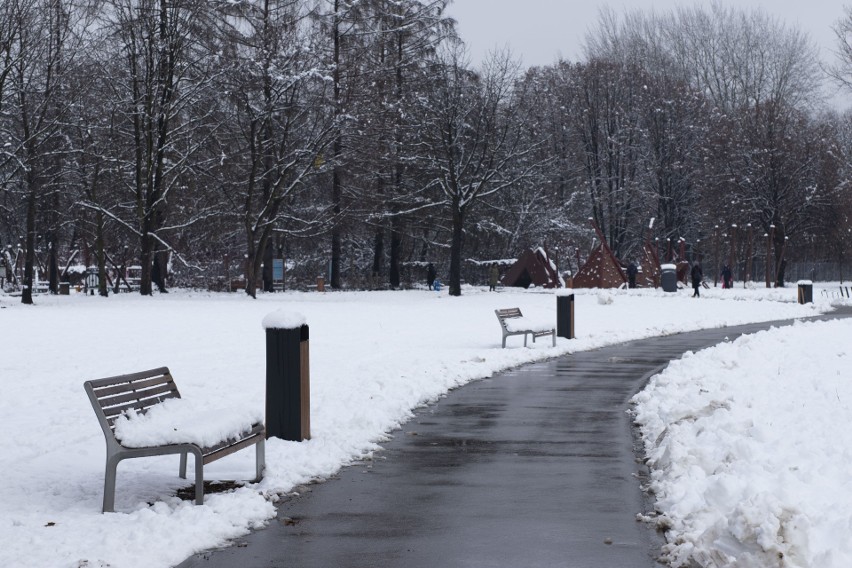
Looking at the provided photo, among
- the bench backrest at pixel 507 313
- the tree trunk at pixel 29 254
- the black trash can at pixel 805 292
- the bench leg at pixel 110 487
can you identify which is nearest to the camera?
the bench leg at pixel 110 487

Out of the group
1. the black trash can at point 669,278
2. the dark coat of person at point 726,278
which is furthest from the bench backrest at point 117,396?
the dark coat of person at point 726,278

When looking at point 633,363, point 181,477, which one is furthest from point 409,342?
point 181,477

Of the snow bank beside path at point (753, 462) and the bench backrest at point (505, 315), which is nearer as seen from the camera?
the snow bank beside path at point (753, 462)

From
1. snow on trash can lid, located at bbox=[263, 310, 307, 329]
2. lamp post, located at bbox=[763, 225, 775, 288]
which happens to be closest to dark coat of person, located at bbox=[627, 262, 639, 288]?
lamp post, located at bbox=[763, 225, 775, 288]

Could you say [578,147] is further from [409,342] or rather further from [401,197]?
[409,342]

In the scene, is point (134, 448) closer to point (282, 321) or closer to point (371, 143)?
point (282, 321)

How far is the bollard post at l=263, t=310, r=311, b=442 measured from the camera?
9.47 metres

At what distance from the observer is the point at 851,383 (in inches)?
503

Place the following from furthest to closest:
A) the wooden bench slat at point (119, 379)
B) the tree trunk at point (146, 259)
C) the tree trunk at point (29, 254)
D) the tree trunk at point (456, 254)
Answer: the tree trunk at point (456, 254)
the tree trunk at point (146, 259)
the tree trunk at point (29, 254)
the wooden bench slat at point (119, 379)

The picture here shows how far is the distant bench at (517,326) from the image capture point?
20.0 m

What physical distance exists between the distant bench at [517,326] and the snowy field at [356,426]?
36cm

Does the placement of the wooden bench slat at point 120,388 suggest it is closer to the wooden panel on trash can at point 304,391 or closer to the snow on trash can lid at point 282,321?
the snow on trash can lid at point 282,321

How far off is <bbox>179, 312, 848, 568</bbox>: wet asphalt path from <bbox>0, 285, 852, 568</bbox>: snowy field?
0.27 m

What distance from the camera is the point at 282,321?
31.0 feet
